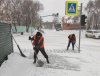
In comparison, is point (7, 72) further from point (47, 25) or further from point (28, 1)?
point (47, 25)

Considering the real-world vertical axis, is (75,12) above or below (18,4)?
below

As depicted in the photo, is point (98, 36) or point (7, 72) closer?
point (7, 72)

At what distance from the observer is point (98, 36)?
35.5 m

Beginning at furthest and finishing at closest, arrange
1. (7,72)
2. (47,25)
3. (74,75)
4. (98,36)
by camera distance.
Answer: (47,25) < (98,36) < (74,75) < (7,72)

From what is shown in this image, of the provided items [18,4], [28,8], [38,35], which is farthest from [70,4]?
[28,8]

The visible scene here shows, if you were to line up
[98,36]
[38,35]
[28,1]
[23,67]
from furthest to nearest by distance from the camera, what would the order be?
[28,1]
[98,36]
[38,35]
[23,67]

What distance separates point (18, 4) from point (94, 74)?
3978 cm

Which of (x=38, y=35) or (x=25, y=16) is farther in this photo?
(x=25, y=16)

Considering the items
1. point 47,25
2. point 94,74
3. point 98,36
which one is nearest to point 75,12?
point 94,74

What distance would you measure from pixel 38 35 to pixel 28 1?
135ft

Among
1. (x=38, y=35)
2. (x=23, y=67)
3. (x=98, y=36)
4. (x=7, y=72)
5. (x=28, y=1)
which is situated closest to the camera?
(x=7, y=72)

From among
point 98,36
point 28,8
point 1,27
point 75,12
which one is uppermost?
point 28,8

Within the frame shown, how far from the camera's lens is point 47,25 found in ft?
483

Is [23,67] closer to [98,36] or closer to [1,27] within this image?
[1,27]
